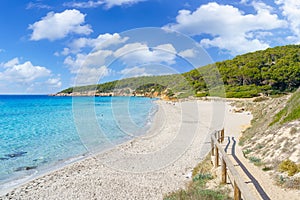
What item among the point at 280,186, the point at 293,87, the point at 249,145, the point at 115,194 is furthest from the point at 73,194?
the point at 293,87

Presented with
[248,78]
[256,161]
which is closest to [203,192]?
[256,161]

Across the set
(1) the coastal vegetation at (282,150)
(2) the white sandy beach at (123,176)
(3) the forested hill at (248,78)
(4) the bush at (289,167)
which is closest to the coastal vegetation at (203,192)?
(2) the white sandy beach at (123,176)

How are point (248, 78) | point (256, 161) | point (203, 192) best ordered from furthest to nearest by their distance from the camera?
point (248, 78) < point (256, 161) < point (203, 192)

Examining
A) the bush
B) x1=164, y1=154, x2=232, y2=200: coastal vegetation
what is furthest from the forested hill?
the bush

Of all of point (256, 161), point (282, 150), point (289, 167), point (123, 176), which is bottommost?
point (123, 176)

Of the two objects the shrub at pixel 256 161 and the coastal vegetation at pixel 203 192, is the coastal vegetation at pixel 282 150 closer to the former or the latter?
the shrub at pixel 256 161

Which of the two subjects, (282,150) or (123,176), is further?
(123,176)

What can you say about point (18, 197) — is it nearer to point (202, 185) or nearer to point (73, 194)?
point (73, 194)

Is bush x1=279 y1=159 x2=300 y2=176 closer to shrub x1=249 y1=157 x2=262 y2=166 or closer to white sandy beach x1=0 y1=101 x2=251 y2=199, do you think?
shrub x1=249 y1=157 x2=262 y2=166

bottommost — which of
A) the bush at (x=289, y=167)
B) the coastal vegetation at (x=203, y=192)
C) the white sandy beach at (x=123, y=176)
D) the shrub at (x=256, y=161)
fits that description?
the white sandy beach at (x=123, y=176)

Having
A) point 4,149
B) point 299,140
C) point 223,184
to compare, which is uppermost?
point 299,140

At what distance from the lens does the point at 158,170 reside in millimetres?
9922

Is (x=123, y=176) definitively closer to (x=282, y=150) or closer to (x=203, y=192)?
(x=203, y=192)

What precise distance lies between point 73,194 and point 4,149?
11420mm
